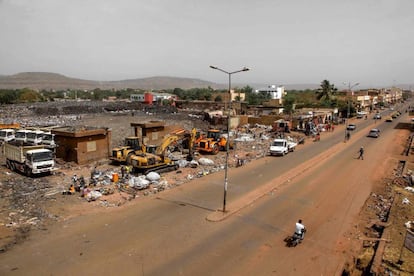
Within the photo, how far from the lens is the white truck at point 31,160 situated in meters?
20.0

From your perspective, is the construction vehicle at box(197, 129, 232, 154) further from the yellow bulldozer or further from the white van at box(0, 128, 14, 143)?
the white van at box(0, 128, 14, 143)

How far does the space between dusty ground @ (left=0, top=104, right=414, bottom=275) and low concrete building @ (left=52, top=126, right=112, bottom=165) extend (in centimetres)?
94

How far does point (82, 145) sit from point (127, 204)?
995 cm

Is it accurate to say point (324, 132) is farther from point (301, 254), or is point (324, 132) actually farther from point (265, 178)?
point (301, 254)

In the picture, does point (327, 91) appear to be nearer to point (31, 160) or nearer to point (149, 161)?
A: point (149, 161)

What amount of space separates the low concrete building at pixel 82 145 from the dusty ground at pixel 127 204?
94 cm

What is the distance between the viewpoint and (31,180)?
20016 mm

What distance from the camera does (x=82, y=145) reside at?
24.2 meters

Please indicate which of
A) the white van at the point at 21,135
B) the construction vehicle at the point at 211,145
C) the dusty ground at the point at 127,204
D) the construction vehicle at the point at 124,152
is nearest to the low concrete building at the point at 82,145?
the dusty ground at the point at 127,204

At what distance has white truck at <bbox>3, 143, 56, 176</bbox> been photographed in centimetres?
2003

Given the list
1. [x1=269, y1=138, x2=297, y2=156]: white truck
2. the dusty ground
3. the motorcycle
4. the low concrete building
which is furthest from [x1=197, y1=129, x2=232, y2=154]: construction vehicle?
the motorcycle

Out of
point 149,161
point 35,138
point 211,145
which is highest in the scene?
point 35,138

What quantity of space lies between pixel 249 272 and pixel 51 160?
16027 millimetres

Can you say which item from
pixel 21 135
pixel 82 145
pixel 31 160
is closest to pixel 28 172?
pixel 31 160
